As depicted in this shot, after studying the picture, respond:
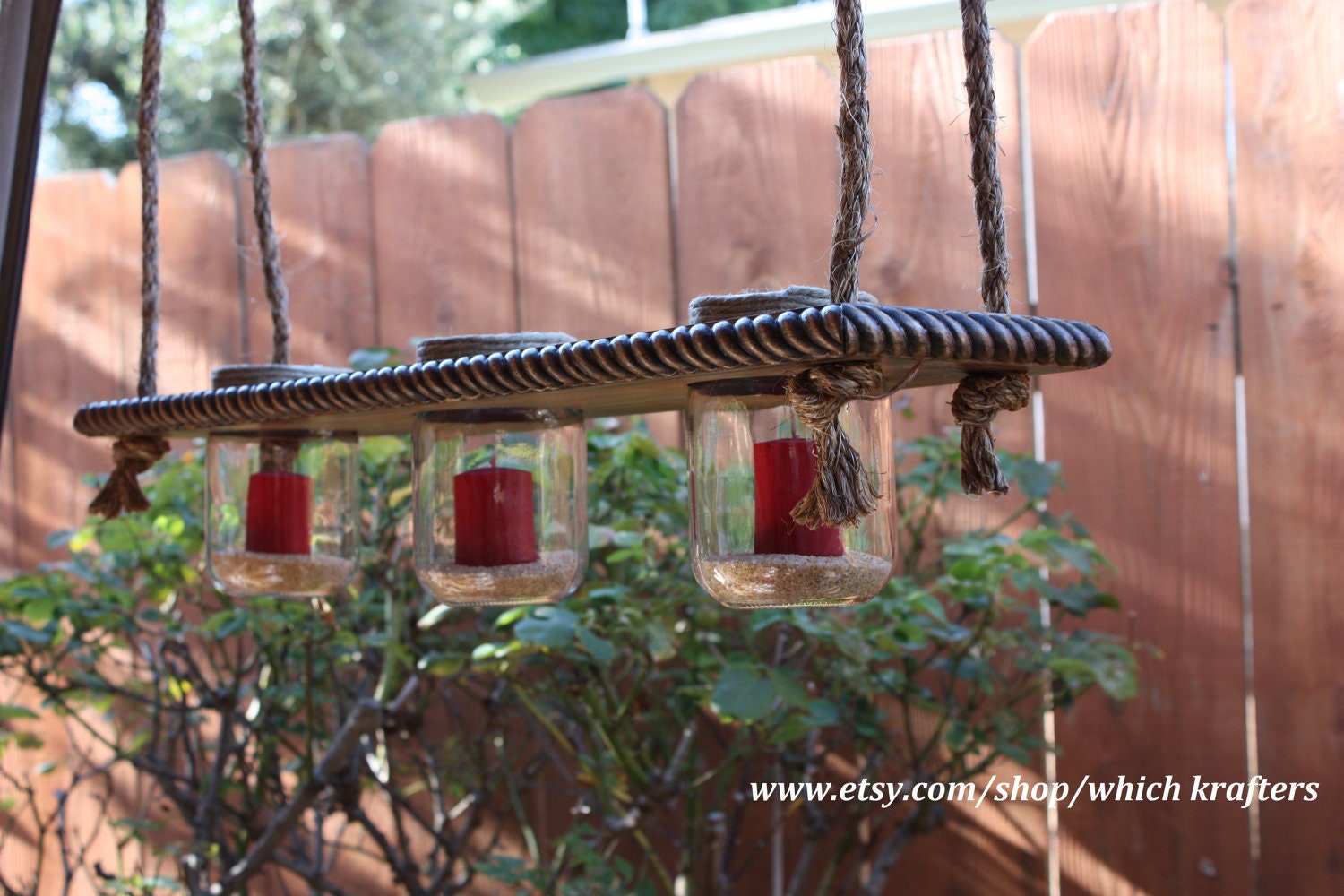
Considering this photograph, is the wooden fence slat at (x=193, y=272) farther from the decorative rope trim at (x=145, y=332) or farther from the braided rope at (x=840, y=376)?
the braided rope at (x=840, y=376)

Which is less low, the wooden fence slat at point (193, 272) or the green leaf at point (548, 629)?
the wooden fence slat at point (193, 272)

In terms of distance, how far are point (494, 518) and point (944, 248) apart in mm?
1144

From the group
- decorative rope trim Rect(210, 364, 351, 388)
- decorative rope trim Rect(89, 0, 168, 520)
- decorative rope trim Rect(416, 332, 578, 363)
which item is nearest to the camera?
decorative rope trim Rect(416, 332, 578, 363)

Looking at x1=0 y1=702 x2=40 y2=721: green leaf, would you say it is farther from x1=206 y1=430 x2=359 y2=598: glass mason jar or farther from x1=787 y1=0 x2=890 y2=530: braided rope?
x1=787 y1=0 x2=890 y2=530: braided rope

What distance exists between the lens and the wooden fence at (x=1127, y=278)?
62.9 inches

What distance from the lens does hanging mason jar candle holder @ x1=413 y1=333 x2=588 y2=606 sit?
2.74 feet

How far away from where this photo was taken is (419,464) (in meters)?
0.89

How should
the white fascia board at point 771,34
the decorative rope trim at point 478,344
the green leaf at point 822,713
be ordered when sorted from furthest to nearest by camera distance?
the white fascia board at point 771,34
the green leaf at point 822,713
the decorative rope trim at point 478,344

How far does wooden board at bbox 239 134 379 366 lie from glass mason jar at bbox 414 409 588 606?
4.30 feet

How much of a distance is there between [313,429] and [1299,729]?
1.36 metres

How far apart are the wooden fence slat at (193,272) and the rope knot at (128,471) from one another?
1.23m

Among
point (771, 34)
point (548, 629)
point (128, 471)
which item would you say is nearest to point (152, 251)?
point (128, 471)

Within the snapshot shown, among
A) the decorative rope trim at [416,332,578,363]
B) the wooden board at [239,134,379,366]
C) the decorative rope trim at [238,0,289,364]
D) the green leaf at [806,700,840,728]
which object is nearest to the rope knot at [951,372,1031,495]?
the decorative rope trim at [416,332,578,363]

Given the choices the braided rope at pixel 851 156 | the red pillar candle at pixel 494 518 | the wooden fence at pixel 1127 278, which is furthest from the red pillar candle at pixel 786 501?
the wooden fence at pixel 1127 278
